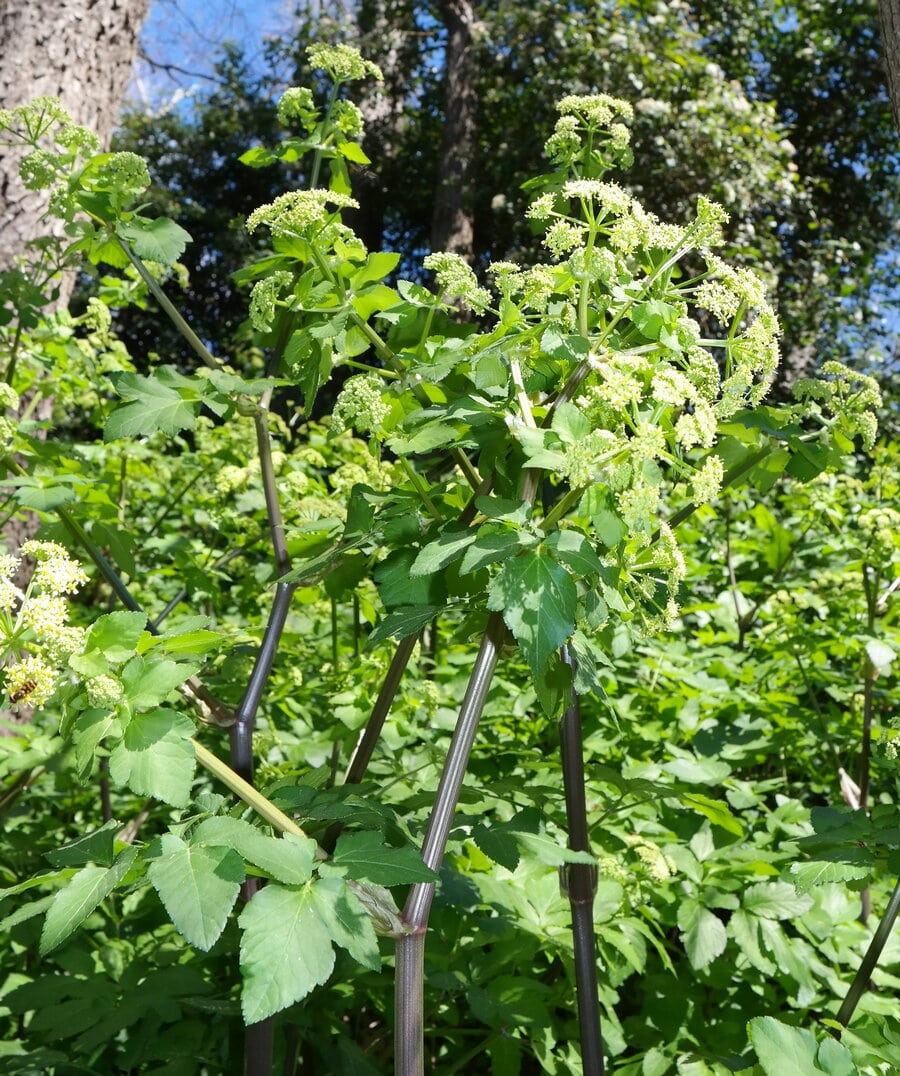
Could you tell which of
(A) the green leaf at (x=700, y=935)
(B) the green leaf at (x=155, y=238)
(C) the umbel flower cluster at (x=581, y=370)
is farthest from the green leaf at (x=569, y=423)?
(A) the green leaf at (x=700, y=935)

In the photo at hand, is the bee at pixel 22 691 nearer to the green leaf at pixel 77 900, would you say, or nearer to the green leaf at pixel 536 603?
the green leaf at pixel 77 900

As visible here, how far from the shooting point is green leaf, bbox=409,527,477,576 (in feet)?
3.83

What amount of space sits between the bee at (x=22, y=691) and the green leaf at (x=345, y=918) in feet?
1.26

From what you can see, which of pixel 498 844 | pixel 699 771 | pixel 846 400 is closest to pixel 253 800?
pixel 498 844

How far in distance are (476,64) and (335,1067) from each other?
1278cm

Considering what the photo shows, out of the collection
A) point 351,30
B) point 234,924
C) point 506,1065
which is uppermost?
point 351,30

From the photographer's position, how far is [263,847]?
105cm

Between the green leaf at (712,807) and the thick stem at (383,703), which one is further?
the green leaf at (712,807)

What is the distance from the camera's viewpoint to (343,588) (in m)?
1.86

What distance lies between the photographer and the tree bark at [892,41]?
163 centimetres

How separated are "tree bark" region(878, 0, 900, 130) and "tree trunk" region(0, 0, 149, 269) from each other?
9.12ft

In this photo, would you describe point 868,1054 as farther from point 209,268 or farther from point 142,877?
point 209,268

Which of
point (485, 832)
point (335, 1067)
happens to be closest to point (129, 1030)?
point (335, 1067)

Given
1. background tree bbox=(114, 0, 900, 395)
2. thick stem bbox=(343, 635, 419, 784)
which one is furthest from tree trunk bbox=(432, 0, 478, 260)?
thick stem bbox=(343, 635, 419, 784)
